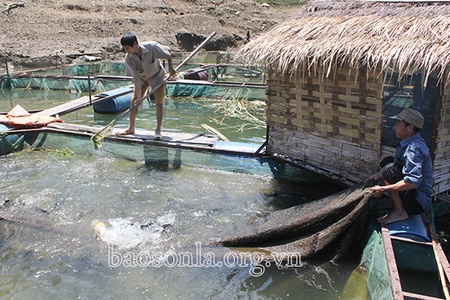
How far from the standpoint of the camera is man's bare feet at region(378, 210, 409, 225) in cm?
427

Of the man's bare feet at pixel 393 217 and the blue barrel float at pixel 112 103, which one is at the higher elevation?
the blue barrel float at pixel 112 103

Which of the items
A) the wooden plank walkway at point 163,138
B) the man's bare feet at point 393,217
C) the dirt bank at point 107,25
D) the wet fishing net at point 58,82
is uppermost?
the dirt bank at point 107,25

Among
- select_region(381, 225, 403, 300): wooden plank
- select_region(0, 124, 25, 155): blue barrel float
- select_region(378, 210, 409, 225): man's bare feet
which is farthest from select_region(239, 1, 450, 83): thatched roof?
select_region(0, 124, 25, 155): blue barrel float

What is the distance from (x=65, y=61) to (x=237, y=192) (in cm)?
1631

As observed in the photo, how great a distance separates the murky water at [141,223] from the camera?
14.4 ft

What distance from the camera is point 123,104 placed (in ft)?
36.8

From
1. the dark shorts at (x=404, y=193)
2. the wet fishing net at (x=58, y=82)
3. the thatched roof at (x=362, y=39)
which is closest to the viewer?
the dark shorts at (x=404, y=193)

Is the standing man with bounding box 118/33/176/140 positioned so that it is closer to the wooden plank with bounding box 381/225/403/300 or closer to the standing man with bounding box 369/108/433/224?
the standing man with bounding box 369/108/433/224

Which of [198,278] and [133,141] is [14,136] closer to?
[133,141]

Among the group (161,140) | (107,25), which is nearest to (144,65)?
(161,140)

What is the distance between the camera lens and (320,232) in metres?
4.56

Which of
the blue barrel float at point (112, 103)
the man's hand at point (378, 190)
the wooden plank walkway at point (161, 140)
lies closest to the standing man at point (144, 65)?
the wooden plank walkway at point (161, 140)

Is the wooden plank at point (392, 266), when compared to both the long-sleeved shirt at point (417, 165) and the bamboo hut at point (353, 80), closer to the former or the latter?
the long-sleeved shirt at point (417, 165)

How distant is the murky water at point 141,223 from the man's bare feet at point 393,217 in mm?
653
